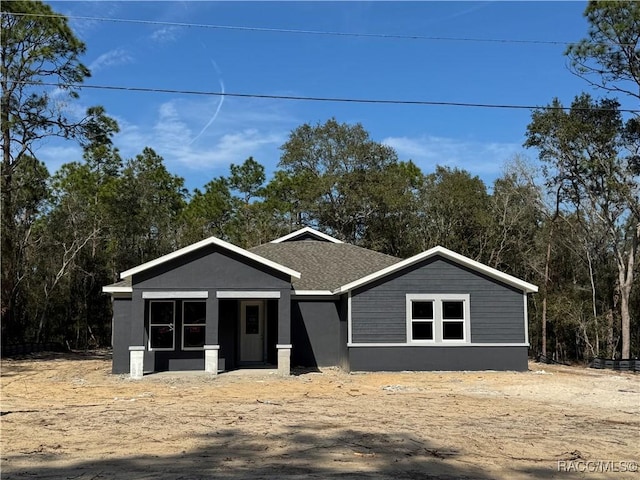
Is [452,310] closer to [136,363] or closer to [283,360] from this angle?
[283,360]

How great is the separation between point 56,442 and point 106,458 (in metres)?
1.50

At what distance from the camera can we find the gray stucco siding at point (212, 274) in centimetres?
1800

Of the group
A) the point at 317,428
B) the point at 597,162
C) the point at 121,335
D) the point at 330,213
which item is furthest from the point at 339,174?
the point at 317,428

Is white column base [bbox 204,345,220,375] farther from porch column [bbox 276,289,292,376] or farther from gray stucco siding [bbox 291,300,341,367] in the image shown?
gray stucco siding [bbox 291,300,341,367]

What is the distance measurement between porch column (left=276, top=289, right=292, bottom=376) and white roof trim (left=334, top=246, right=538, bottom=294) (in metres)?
1.91

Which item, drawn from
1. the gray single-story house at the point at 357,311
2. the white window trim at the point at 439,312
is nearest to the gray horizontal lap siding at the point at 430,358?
the gray single-story house at the point at 357,311

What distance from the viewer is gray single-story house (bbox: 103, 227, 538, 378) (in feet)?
59.3

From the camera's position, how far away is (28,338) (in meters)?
Answer: 35.1

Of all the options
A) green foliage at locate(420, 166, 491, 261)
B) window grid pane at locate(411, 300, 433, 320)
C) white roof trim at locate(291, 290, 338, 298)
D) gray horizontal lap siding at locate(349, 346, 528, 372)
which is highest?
green foliage at locate(420, 166, 491, 261)

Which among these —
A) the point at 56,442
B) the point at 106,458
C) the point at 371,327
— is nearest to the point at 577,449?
the point at 106,458

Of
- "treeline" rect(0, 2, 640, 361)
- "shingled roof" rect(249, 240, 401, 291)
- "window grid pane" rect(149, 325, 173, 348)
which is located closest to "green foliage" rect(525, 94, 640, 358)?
"treeline" rect(0, 2, 640, 361)

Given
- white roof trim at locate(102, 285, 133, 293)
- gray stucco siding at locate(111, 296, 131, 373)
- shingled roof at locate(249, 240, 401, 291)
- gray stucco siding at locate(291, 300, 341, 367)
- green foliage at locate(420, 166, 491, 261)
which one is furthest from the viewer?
green foliage at locate(420, 166, 491, 261)

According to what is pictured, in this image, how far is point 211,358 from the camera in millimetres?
17688

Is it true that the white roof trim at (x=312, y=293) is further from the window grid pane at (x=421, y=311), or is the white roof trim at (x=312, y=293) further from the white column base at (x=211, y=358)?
the white column base at (x=211, y=358)
